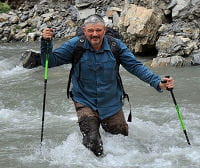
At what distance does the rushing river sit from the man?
48cm

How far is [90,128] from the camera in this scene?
19.6ft

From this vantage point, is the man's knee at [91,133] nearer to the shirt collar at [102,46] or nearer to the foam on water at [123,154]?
the foam on water at [123,154]

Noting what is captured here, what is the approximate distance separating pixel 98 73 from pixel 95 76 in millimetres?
63

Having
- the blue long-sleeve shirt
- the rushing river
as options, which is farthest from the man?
the rushing river

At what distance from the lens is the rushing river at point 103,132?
6207 mm

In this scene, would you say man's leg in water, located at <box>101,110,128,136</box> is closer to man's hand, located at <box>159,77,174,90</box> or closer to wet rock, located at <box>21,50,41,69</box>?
man's hand, located at <box>159,77,174,90</box>

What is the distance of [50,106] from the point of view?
33.7 ft

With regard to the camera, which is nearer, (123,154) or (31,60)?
(123,154)

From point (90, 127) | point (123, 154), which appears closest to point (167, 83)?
point (90, 127)

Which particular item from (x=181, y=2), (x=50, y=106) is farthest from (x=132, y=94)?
(x=181, y=2)

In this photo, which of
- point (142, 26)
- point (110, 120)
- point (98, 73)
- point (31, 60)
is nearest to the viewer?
point (98, 73)

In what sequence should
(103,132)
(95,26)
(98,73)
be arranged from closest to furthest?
(95,26)
(98,73)
(103,132)

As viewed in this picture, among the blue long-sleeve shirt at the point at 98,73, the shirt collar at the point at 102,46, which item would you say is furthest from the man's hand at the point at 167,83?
the shirt collar at the point at 102,46

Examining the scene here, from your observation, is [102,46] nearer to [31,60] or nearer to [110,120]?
[110,120]
